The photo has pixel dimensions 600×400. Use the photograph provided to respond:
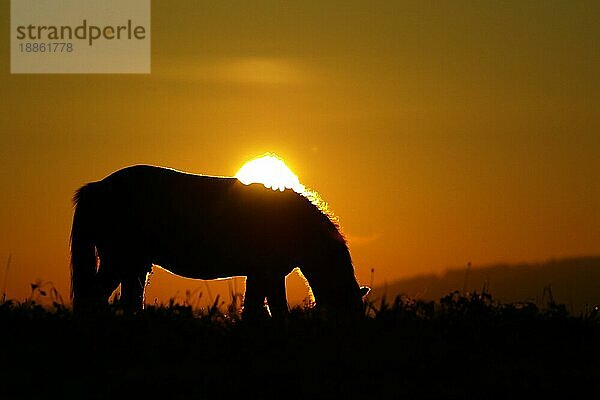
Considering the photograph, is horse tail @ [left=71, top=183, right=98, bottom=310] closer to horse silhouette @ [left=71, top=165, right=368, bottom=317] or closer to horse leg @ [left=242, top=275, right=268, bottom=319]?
horse silhouette @ [left=71, top=165, right=368, bottom=317]

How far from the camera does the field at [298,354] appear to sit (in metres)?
6.12

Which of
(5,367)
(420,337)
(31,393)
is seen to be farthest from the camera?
(420,337)

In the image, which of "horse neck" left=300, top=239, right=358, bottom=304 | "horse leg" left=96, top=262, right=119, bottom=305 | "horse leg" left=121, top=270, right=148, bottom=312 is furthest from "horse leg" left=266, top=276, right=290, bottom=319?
"horse leg" left=96, top=262, right=119, bottom=305

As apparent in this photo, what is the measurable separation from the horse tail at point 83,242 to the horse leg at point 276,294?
2320 mm

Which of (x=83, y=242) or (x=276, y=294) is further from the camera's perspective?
(x=83, y=242)

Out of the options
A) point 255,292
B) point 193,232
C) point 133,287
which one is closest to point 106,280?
point 133,287

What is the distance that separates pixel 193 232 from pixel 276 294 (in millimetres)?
1481

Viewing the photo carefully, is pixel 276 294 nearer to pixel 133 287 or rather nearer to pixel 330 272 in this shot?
pixel 330 272

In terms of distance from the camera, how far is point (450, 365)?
22.6ft

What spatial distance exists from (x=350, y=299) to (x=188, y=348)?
449cm

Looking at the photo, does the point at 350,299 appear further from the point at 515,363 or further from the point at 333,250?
the point at 515,363

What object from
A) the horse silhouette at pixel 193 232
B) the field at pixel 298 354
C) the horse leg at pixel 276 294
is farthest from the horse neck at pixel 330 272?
the field at pixel 298 354

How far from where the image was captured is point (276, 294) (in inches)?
447

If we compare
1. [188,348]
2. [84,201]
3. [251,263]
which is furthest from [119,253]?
[188,348]
